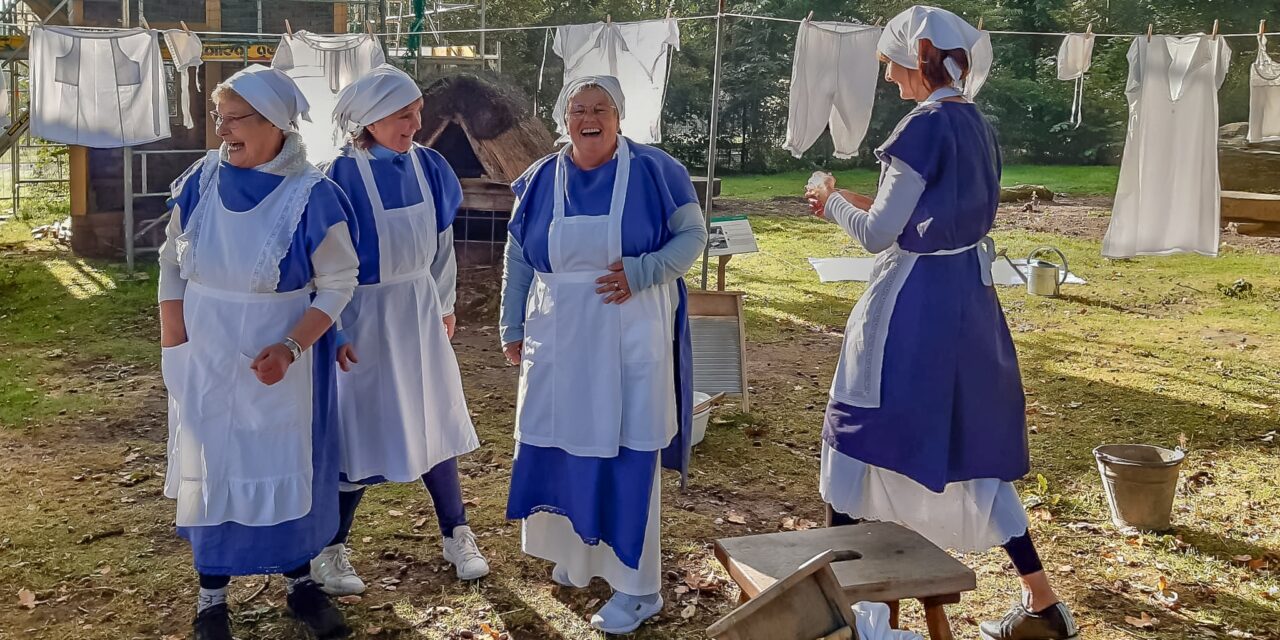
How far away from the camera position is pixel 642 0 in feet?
87.4

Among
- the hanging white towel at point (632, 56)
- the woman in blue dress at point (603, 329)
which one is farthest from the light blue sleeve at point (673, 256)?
the hanging white towel at point (632, 56)

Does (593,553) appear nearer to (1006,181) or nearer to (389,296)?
(389,296)

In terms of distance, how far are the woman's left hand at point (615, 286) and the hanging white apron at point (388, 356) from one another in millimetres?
746

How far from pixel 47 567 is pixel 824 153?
68.1 ft

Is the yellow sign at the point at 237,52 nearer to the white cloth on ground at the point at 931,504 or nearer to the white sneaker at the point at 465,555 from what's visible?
the white sneaker at the point at 465,555

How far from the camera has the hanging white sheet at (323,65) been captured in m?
8.67

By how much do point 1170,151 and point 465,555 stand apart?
6.39m

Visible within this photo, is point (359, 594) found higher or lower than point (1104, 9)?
lower

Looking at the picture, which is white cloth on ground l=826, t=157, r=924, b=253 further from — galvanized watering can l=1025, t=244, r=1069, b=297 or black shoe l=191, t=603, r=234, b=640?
galvanized watering can l=1025, t=244, r=1069, b=297

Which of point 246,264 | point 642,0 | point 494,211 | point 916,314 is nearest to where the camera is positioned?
point 246,264

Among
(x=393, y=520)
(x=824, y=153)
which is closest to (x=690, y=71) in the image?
(x=824, y=153)

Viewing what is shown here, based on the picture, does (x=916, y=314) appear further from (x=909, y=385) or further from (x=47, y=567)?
(x=47, y=567)

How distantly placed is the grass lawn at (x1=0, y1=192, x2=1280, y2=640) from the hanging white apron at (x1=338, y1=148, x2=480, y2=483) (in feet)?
1.91

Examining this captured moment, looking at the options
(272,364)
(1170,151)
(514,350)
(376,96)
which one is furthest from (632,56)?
(272,364)
